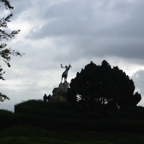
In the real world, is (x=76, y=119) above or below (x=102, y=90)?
below

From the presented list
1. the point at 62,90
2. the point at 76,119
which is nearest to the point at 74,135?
the point at 76,119

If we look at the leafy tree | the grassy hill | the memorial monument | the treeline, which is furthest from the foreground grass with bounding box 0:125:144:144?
the memorial monument

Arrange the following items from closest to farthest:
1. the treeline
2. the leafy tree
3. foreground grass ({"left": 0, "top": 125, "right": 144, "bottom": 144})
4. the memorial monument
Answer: foreground grass ({"left": 0, "top": 125, "right": 144, "bottom": 144}) < the treeline < the leafy tree < the memorial monument

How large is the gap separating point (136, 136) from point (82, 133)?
5.44 metres

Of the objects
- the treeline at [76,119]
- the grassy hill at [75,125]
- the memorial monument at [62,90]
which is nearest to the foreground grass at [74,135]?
the grassy hill at [75,125]

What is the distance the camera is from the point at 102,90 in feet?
84.6

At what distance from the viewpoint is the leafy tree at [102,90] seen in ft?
84.8

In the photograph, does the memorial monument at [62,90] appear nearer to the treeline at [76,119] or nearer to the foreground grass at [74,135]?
the treeline at [76,119]

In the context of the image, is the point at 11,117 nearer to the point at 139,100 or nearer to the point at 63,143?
the point at 63,143

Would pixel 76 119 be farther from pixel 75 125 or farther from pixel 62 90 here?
pixel 62 90

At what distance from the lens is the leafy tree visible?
2584cm

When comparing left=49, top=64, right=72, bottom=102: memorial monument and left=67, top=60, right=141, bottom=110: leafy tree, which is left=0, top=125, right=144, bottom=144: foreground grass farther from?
left=49, top=64, right=72, bottom=102: memorial monument

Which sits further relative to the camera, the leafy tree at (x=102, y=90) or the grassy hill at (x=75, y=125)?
the leafy tree at (x=102, y=90)

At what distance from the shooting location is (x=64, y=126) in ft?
79.3
